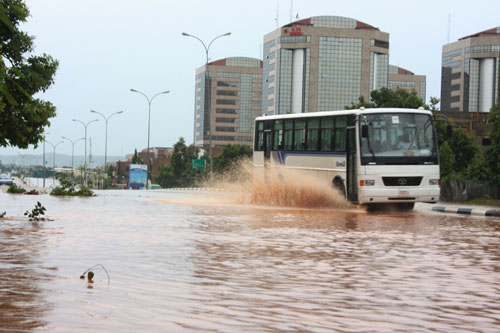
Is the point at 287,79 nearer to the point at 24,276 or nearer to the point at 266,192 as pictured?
the point at 266,192

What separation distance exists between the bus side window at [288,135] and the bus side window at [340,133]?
3.29 meters

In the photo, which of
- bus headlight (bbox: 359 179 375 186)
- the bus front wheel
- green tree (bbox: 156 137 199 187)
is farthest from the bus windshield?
green tree (bbox: 156 137 199 187)

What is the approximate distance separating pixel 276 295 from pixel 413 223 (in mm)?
12516

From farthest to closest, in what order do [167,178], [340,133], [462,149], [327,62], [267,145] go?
[327,62] < [167,178] < [462,149] < [267,145] < [340,133]

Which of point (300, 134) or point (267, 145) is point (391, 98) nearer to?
point (267, 145)

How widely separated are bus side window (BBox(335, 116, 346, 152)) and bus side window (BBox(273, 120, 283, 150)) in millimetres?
4167

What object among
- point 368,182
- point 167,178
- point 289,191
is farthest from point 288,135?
point 167,178

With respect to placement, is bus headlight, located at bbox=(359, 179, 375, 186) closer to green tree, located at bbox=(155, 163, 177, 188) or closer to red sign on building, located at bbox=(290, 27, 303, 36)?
green tree, located at bbox=(155, 163, 177, 188)

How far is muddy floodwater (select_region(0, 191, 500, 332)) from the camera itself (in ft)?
19.7

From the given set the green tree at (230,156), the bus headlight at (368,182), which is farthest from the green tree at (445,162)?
the green tree at (230,156)

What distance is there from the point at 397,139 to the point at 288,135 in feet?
19.0

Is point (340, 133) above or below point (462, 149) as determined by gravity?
above

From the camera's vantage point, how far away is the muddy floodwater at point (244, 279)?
6.00 meters

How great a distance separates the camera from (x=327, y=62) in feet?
502
